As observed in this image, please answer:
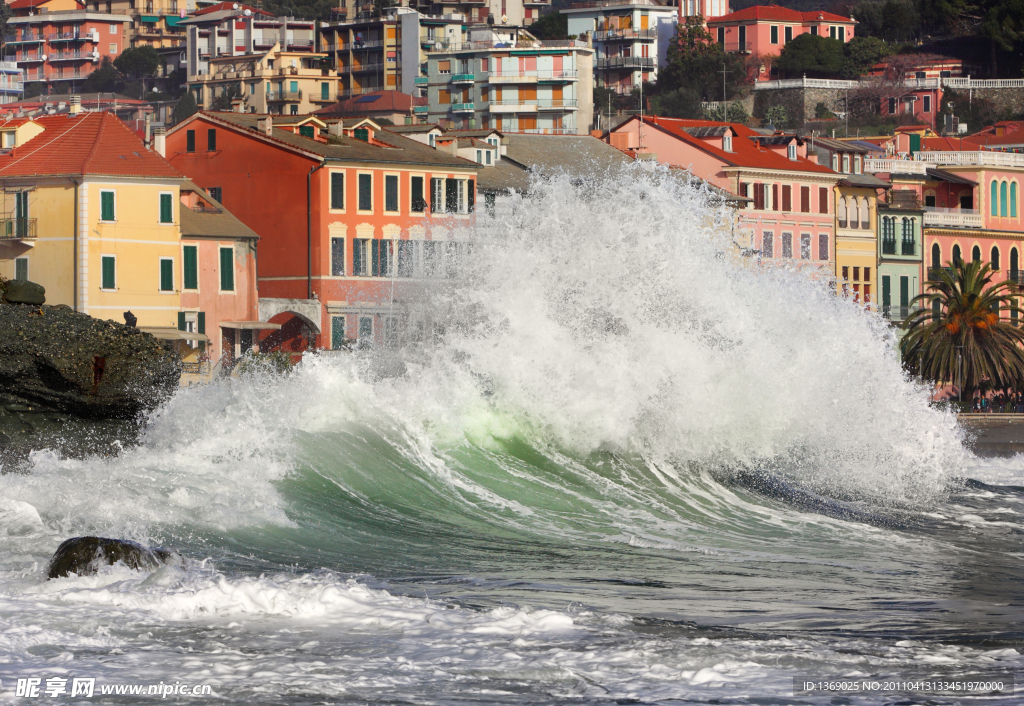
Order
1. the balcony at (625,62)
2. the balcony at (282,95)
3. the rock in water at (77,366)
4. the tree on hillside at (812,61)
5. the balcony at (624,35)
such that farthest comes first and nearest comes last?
the balcony at (624,35) → the balcony at (625,62) → the balcony at (282,95) → the tree on hillside at (812,61) → the rock in water at (77,366)

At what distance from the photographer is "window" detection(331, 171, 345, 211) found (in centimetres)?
5822

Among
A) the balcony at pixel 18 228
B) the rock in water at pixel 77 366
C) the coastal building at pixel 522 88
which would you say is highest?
the coastal building at pixel 522 88

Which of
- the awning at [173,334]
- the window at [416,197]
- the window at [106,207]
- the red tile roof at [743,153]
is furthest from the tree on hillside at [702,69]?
the window at [106,207]

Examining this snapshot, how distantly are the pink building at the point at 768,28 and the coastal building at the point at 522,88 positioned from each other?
3101 cm

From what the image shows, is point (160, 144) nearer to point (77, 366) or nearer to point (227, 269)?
point (227, 269)

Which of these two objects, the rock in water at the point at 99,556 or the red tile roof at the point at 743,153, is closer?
the rock in water at the point at 99,556

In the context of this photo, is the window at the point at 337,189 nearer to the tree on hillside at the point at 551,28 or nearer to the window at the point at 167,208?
the window at the point at 167,208

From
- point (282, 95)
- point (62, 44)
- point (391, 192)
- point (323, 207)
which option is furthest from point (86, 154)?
point (62, 44)

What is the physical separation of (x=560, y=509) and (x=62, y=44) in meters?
165

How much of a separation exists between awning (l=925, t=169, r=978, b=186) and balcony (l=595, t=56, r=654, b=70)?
64.3 metres

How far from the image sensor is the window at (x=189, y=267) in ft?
179

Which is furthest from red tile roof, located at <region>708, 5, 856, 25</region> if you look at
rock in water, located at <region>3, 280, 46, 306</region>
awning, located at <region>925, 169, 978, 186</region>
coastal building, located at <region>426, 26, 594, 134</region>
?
rock in water, located at <region>3, 280, 46, 306</region>

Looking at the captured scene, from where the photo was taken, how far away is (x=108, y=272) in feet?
172

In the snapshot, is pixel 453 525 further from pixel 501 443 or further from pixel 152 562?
pixel 152 562
